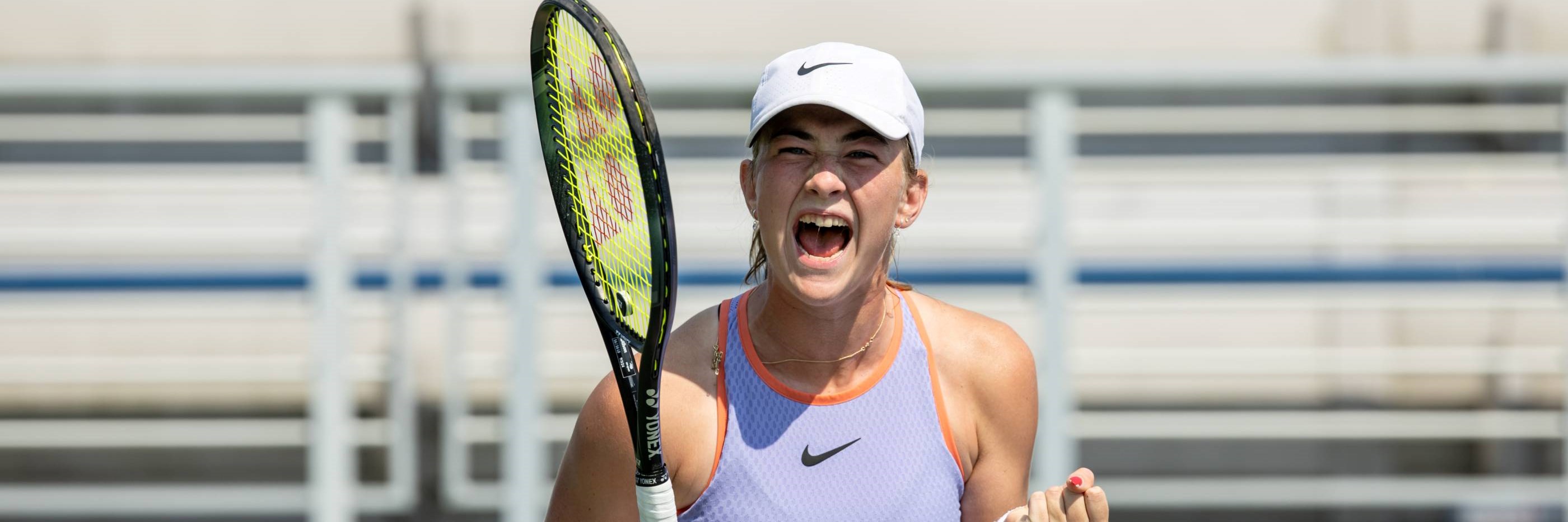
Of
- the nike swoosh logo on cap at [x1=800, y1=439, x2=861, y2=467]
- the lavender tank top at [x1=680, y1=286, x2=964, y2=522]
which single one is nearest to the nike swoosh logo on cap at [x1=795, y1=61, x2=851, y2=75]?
the lavender tank top at [x1=680, y1=286, x2=964, y2=522]

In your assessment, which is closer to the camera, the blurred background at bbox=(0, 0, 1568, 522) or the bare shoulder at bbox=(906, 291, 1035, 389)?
the bare shoulder at bbox=(906, 291, 1035, 389)

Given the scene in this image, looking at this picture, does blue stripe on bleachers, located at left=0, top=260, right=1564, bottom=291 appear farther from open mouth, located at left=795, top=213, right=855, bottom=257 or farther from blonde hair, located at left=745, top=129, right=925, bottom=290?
open mouth, located at left=795, top=213, right=855, bottom=257

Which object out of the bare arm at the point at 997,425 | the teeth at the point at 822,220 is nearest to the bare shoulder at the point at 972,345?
the bare arm at the point at 997,425

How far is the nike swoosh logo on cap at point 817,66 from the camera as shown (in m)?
1.72

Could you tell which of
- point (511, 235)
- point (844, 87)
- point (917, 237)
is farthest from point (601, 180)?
point (917, 237)

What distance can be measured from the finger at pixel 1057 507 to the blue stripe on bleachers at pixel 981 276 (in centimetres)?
229

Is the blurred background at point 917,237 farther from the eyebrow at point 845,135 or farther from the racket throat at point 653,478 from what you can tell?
the racket throat at point 653,478

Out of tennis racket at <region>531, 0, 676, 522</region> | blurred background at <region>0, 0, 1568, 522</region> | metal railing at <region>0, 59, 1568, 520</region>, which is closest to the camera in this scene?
tennis racket at <region>531, 0, 676, 522</region>

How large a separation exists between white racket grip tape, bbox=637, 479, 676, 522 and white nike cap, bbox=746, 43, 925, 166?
44cm

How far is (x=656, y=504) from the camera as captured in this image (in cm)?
169

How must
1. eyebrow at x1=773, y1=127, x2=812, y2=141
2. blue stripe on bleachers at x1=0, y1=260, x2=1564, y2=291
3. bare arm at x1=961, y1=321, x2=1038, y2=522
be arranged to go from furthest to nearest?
blue stripe on bleachers at x1=0, y1=260, x2=1564, y2=291 < bare arm at x1=961, y1=321, x2=1038, y2=522 < eyebrow at x1=773, y1=127, x2=812, y2=141

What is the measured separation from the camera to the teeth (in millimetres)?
1775

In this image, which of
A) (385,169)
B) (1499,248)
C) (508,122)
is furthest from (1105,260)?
(385,169)

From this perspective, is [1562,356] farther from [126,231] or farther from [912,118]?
[126,231]
